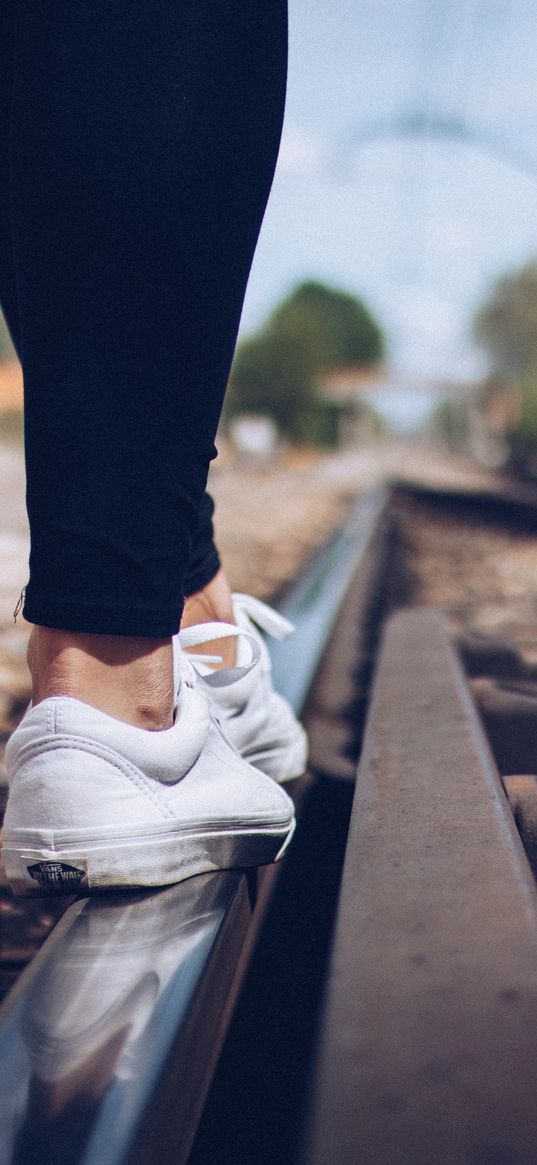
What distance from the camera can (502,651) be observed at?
1.67 m

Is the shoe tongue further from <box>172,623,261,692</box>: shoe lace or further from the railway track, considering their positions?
the railway track

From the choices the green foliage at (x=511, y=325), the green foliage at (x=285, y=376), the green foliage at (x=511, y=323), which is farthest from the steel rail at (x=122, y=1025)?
the green foliage at (x=511, y=323)

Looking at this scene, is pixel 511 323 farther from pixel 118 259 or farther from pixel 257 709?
pixel 118 259

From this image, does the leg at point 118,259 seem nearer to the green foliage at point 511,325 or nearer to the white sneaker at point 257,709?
the white sneaker at point 257,709

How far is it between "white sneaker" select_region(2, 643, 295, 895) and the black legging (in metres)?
0.08

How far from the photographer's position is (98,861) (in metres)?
0.68

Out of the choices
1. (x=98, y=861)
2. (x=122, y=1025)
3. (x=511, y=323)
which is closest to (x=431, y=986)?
(x=122, y=1025)

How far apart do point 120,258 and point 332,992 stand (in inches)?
19.6

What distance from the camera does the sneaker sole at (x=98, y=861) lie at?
0.68m

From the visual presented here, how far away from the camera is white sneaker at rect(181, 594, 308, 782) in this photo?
911mm

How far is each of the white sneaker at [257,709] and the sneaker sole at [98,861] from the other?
161 mm

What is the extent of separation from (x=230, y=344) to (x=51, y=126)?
20 cm

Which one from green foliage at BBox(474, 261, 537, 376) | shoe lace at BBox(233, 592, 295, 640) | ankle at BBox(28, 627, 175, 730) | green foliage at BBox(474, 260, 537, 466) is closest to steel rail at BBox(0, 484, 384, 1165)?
ankle at BBox(28, 627, 175, 730)

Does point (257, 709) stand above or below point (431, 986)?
below
